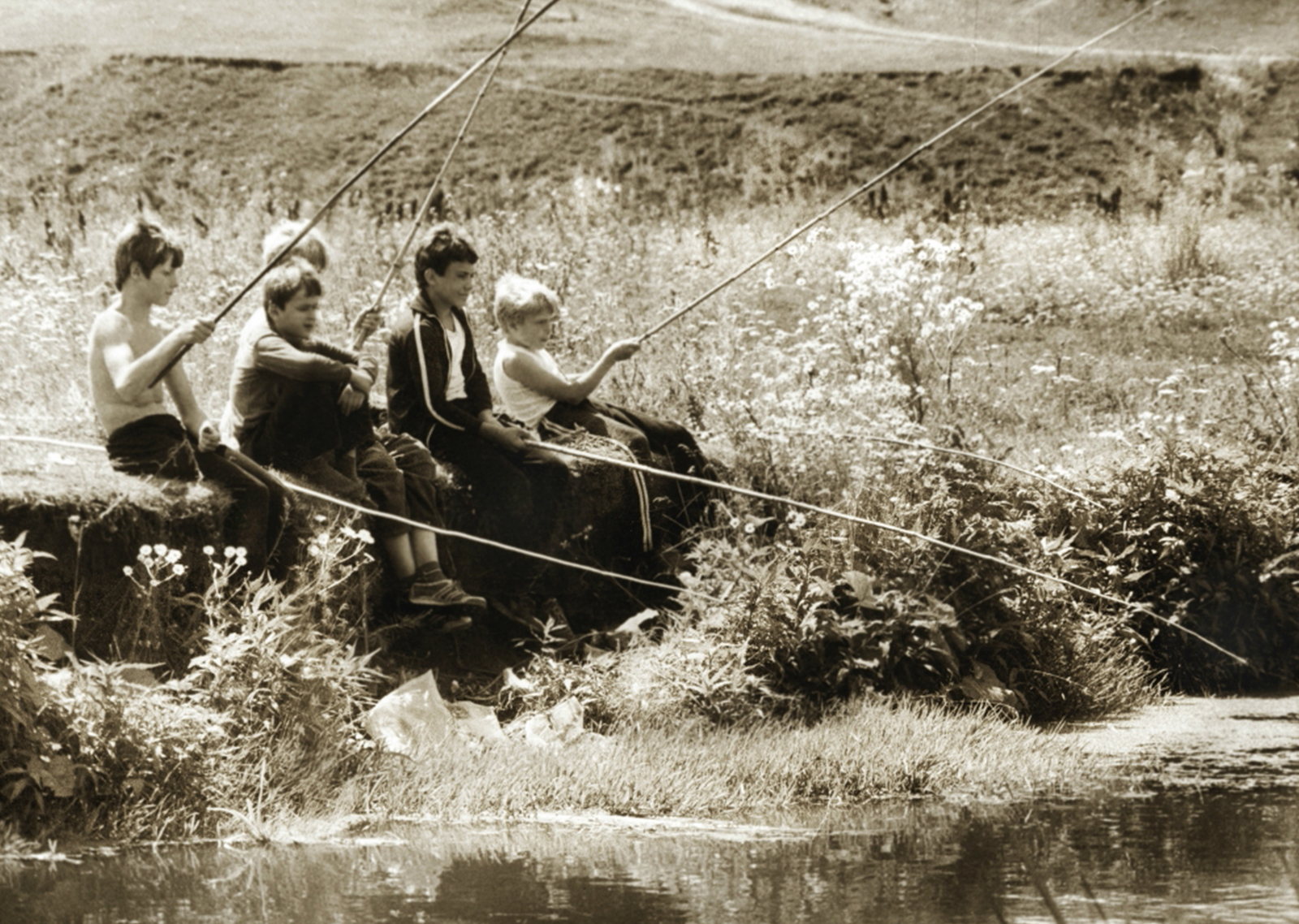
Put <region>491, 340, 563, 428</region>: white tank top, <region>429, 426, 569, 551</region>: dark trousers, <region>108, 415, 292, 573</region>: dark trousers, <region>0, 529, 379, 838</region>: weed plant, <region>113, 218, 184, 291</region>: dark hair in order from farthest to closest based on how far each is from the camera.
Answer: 1. <region>491, 340, 563, 428</region>: white tank top
2. <region>429, 426, 569, 551</region>: dark trousers
3. <region>108, 415, 292, 573</region>: dark trousers
4. <region>113, 218, 184, 291</region>: dark hair
5. <region>0, 529, 379, 838</region>: weed plant

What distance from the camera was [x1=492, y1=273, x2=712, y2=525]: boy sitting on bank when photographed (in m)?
5.94

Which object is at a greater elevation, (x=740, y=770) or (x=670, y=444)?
(x=670, y=444)

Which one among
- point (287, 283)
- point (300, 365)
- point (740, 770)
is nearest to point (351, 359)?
point (300, 365)

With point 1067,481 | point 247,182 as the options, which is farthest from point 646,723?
point 247,182

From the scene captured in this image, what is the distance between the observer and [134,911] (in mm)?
3604

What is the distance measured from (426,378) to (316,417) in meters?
0.48

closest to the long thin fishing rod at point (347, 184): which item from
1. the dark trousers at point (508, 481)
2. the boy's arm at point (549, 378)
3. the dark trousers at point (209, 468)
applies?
the dark trousers at point (209, 468)

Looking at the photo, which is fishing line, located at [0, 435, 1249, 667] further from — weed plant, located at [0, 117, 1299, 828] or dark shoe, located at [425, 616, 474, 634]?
dark shoe, located at [425, 616, 474, 634]

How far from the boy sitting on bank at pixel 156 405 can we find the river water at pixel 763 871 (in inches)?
50.5

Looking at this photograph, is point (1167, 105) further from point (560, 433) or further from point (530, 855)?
point (530, 855)

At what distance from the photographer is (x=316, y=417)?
210 inches

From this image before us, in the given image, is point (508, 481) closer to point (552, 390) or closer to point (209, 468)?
point (552, 390)

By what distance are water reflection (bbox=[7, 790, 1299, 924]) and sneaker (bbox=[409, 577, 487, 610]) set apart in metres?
1.24

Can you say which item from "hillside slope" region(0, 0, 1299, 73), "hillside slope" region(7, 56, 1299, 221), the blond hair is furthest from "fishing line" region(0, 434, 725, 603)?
"hillside slope" region(0, 0, 1299, 73)
